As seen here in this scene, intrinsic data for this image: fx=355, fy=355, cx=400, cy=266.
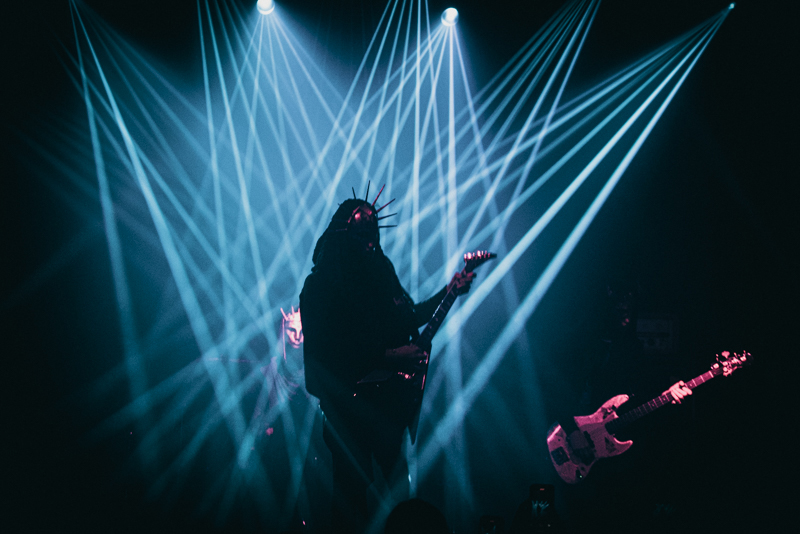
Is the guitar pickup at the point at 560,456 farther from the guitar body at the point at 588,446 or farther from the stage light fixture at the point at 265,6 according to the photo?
the stage light fixture at the point at 265,6

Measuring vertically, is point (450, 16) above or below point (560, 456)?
above

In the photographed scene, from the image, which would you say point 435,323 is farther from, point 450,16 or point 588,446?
point 450,16

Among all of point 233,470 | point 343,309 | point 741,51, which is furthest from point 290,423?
point 741,51

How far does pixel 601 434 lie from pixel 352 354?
2.82 m

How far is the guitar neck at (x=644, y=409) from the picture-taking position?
339 centimetres

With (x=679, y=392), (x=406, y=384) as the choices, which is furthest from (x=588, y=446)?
(x=406, y=384)

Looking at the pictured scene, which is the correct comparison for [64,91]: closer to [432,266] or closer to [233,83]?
[233,83]

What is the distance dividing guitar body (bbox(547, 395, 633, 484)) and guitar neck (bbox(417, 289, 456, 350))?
80.4 inches

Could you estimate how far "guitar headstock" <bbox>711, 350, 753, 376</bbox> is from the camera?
3.26 m

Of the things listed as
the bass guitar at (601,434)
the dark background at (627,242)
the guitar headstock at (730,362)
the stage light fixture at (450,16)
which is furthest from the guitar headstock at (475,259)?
the stage light fixture at (450,16)

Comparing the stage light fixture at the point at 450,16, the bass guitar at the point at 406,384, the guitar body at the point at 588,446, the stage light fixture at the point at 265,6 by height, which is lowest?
the guitar body at the point at 588,446

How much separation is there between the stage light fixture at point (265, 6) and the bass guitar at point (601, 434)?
5.91 metres

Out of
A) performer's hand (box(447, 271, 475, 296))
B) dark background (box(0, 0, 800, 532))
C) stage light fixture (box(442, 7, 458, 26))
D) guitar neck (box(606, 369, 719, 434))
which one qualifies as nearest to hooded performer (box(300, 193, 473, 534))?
performer's hand (box(447, 271, 475, 296))

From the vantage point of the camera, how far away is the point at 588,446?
11.4ft
